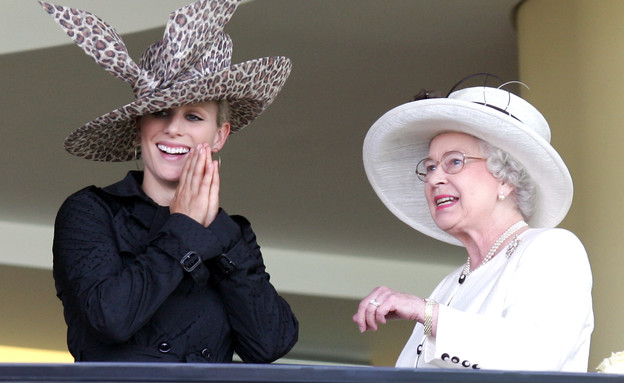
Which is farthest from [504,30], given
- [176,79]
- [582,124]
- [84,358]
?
[84,358]

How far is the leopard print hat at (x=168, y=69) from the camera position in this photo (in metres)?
2.66

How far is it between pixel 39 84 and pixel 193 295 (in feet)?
13.9

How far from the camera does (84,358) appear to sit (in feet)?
7.98

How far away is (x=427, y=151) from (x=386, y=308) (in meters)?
0.88

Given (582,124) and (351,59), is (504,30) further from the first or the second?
(582,124)

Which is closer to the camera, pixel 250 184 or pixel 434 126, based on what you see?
pixel 434 126

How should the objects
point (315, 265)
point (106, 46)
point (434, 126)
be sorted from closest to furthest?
point (106, 46)
point (434, 126)
point (315, 265)

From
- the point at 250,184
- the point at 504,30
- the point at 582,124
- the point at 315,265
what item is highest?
the point at 504,30

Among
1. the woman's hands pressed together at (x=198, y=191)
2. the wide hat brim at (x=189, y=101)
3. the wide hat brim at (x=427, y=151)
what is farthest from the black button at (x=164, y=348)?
the wide hat brim at (x=427, y=151)

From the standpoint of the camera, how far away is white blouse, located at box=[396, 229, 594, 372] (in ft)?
7.61

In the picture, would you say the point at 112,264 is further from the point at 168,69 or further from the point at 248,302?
the point at 168,69

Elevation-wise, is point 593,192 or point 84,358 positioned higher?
point 593,192

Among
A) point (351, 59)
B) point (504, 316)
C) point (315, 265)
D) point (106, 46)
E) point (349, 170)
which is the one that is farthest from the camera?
point (315, 265)

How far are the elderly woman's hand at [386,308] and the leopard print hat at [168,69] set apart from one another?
2.32 feet
